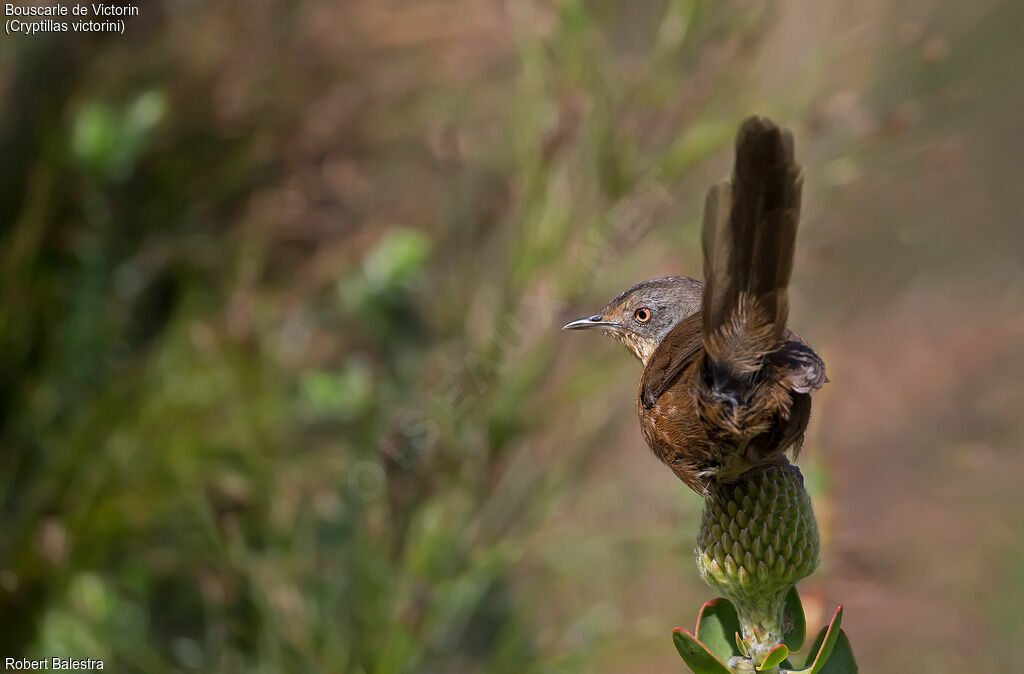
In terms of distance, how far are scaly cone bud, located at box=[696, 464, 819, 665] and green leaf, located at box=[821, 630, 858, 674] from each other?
2.3 inches

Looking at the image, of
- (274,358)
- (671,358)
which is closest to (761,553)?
(671,358)

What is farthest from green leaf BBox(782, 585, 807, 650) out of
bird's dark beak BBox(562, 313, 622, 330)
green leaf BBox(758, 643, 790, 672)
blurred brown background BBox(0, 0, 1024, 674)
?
blurred brown background BBox(0, 0, 1024, 674)

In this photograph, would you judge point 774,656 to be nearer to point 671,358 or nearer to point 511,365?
point 671,358

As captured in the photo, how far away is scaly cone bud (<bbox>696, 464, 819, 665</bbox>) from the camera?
1055 millimetres

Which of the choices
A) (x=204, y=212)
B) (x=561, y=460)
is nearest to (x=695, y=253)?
(x=561, y=460)

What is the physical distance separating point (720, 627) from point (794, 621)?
12cm

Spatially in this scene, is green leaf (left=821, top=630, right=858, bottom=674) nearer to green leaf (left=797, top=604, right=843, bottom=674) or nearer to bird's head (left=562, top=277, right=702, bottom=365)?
green leaf (left=797, top=604, right=843, bottom=674)

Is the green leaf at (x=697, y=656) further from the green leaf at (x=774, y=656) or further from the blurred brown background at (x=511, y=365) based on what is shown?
the blurred brown background at (x=511, y=365)

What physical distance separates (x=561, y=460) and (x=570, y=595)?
0.84 m

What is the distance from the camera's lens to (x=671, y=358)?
1.30 m

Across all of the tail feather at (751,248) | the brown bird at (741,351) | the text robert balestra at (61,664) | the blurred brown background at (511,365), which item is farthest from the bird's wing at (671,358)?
the text robert balestra at (61,664)

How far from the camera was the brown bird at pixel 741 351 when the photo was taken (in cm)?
88

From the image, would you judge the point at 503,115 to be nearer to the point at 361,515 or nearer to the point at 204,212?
the point at 204,212

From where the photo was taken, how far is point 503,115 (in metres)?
4.02
